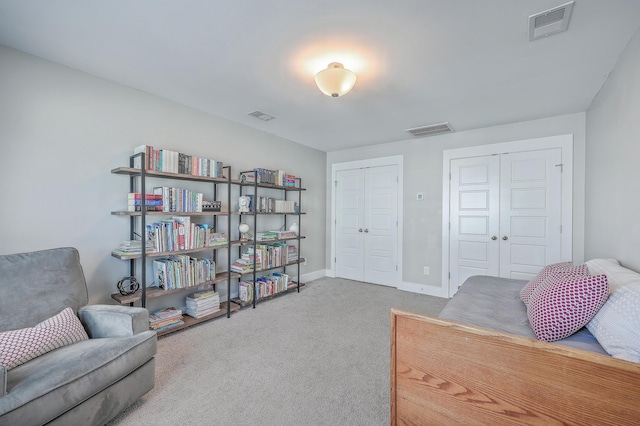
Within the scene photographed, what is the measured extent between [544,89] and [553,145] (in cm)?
107

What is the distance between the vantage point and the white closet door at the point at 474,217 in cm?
367

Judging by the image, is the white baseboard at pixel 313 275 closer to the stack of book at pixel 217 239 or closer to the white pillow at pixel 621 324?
the stack of book at pixel 217 239

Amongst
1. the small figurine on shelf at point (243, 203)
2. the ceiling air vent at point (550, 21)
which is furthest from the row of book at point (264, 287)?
the ceiling air vent at point (550, 21)

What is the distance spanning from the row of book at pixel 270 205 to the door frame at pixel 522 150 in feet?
7.60

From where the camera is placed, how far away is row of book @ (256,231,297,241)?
12.5ft

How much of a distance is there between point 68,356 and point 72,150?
177 centimetres

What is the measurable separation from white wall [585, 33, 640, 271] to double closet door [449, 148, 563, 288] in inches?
18.5

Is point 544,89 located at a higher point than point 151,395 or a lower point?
higher

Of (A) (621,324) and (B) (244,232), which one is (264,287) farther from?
(A) (621,324)

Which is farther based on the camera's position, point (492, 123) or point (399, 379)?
point (492, 123)

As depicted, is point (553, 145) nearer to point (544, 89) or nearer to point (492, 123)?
point (492, 123)

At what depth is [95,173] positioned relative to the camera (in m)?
2.47

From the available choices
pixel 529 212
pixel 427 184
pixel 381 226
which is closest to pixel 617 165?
pixel 529 212

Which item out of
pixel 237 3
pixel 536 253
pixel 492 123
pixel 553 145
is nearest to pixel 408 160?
pixel 492 123
